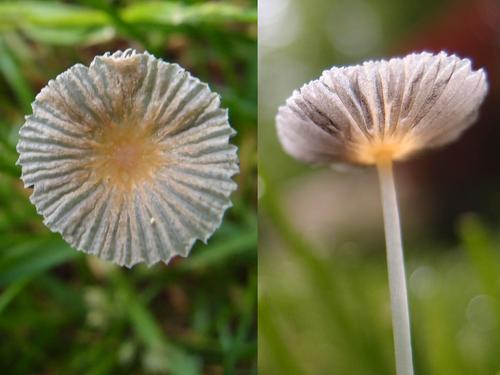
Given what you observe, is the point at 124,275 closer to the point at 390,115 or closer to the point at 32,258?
the point at 32,258

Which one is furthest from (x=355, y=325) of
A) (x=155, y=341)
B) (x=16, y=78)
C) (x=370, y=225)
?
(x=370, y=225)

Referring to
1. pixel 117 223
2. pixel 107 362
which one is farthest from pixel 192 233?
pixel 107 362

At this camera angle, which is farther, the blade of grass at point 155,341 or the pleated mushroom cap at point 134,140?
the blade of grass at point 155,341

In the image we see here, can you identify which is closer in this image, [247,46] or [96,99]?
[96,99]

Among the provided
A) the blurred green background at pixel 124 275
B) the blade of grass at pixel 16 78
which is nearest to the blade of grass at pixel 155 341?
the blurred green background at pixel 124 275

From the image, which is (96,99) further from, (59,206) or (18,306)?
(18,306)

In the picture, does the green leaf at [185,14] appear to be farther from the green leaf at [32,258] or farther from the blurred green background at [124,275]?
the green leaf at [32,258]

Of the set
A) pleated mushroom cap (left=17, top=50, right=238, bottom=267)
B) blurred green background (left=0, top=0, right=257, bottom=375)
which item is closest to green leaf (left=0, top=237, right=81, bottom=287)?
blurred green background (left=0, top=0, right=257, bottom=375)
